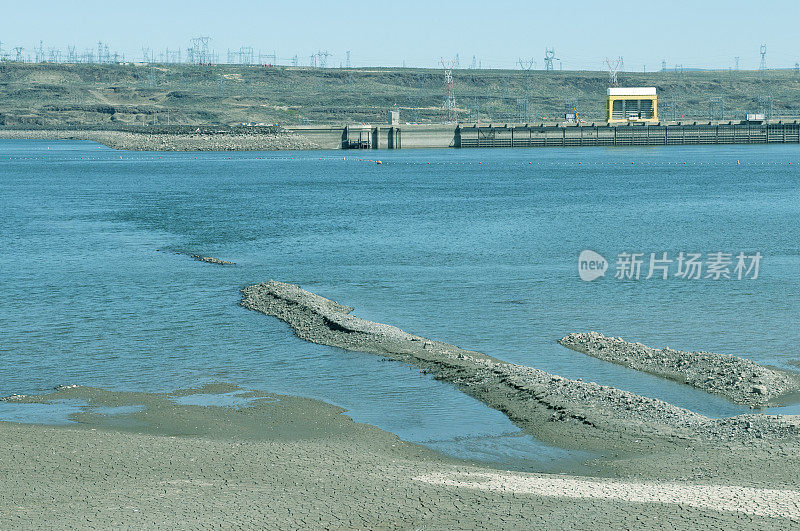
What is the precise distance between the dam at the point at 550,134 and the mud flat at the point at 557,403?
167 meters

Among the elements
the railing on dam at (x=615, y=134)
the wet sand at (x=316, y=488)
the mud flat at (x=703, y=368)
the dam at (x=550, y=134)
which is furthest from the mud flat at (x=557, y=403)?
the railing on dam at (x=615, y=134)

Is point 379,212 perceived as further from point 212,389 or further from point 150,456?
point 150,456

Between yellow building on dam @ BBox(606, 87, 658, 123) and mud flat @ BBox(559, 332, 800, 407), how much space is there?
171948mm

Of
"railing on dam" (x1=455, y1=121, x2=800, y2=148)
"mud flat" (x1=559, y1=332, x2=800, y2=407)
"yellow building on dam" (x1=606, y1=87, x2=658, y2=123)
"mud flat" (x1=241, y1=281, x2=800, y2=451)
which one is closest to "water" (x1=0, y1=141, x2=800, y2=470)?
"mud flat" (x1=559, y1=332, x2=800, y2=407)

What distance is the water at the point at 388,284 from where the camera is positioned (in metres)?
26.4

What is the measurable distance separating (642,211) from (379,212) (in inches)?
875

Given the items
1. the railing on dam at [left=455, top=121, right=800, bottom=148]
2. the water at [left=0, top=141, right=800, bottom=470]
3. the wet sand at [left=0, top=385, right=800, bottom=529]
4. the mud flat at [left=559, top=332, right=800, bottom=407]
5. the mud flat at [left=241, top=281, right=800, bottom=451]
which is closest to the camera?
the wet sand at [left=0, top=385, right=800, bottom=529]

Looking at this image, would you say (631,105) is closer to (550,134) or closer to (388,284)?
(550,134)

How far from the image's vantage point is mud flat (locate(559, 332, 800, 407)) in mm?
24253

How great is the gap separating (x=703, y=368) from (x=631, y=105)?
586ft

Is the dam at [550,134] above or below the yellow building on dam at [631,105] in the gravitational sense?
below

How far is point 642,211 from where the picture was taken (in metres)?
78.1

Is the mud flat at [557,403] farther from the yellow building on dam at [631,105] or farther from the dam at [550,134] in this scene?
the yellow building on dam at [631,105]

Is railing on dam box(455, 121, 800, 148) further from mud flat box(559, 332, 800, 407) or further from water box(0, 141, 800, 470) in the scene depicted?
mud flat box(559, 332, 800, 407)
